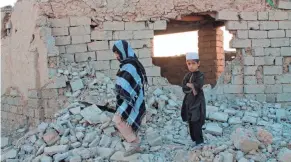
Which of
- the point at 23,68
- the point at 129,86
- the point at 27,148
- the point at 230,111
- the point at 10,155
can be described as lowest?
the point at 10,155

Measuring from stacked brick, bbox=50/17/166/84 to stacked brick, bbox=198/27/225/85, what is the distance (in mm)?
2679

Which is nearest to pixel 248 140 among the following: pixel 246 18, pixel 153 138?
pixel 153 138

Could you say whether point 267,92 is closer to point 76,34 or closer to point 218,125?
point 218,125

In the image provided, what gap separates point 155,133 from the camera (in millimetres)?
5746

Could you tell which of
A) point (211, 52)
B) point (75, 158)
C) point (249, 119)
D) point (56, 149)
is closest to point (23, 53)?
point (56, 149)

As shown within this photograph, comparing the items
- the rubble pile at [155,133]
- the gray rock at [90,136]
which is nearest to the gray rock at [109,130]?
the rubble pile at [155,133]

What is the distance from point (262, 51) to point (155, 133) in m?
3.21

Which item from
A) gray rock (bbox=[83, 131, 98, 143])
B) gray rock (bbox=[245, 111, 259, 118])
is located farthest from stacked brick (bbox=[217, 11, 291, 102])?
gray rock (bbox=[83, 131, 98, 143])

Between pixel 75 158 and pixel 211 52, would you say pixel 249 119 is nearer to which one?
pixel 75 158

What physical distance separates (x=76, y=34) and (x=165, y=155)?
128 inches

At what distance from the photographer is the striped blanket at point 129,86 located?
4.91 m

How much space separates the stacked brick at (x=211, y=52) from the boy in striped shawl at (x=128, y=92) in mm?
5020

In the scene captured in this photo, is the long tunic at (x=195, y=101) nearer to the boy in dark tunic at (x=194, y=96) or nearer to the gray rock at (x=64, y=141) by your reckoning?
the boy in dark tunic at (x=194, y=96)

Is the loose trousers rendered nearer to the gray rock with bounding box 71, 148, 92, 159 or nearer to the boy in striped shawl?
the boy in striped shawl
